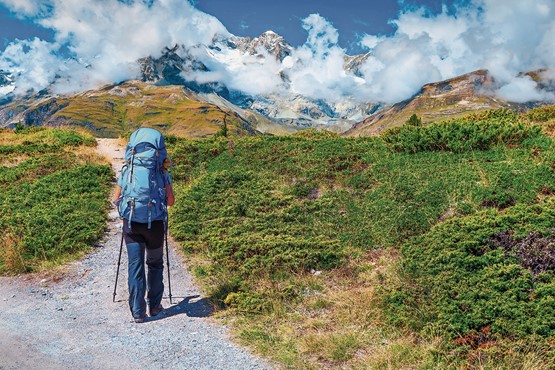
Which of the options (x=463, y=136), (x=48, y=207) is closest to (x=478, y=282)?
(x=463, y=136)

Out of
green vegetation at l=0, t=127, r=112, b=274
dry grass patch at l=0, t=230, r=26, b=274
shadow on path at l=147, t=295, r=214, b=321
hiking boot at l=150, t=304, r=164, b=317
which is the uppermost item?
green vegetation at l=0, t=127, r=112, b=274

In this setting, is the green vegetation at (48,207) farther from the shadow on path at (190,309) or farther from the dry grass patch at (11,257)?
the shadow on path at (190,309)

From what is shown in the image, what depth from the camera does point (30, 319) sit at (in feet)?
28.6

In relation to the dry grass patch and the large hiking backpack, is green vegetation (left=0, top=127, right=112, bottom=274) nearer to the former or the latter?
the dry grass patch

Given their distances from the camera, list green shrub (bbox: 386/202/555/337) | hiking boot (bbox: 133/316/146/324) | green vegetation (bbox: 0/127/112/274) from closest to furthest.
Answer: green shrub (bbox: 386/202/555/337)
hiking boot (bbox: 133/316/146/324)
green vegetation (bbox: 0/127/112/274)

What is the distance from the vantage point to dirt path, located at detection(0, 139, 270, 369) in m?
7.03

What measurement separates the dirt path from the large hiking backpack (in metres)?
2.11

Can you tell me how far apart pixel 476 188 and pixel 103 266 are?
1048 centimetres

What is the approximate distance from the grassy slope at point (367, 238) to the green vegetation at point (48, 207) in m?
3.05

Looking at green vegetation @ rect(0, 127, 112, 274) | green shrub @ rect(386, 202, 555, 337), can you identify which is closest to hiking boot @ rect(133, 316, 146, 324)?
green vegetation @ rect(0, 127, 112, 274)

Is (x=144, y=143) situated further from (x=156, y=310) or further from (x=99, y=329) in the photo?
(x=99, y=329)

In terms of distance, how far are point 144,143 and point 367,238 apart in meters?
6.30

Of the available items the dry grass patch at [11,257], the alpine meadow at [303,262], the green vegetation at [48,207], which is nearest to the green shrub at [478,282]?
the alpine meadow at [303,262]

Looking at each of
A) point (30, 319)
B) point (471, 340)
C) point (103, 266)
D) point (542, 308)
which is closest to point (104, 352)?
point (30, 319)
